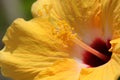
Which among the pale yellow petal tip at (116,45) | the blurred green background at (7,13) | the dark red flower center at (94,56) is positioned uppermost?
the pale yellow petal tip at (116,45)

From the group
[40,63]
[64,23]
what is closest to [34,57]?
[40,63]

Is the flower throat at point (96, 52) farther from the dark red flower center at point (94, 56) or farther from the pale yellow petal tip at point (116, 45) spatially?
the pale yellow petal tip at point (116, 45)

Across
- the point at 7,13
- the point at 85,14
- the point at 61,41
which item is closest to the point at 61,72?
the point at 61,41

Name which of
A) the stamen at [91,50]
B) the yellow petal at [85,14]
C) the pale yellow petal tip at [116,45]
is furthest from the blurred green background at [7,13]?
the pale yellow petal tip at [116,45]

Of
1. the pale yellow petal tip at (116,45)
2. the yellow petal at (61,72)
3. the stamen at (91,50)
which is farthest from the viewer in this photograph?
the stamen at (91,50)

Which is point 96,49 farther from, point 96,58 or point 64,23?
point 64,23

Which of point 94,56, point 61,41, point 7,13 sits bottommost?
point 7,13

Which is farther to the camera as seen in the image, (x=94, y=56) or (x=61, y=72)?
(x=94, y=56)

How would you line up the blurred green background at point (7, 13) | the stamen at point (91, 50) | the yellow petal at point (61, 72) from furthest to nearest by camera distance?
the blurred green background at point (7, 13) < the stamen at point (91, 50) < the yellow petal at point (61, 72)

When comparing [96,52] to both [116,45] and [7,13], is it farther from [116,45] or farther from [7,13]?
[7,13]
